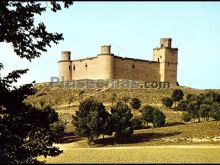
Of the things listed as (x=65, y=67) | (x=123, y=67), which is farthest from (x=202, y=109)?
(x=65, y=67)

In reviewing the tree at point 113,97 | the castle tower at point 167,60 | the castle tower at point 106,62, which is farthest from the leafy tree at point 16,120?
the castle tower at point 167,60

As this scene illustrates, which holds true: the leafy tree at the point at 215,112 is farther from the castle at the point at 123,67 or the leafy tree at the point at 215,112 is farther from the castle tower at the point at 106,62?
the castle at the point at 123,67

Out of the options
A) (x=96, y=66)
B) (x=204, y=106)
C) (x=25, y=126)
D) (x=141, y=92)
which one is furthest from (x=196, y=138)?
(x=96, y=66)

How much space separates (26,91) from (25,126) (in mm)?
818

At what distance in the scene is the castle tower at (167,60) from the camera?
111m

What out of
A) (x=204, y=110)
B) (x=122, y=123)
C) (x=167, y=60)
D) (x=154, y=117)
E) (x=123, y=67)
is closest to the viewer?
(x=122, y=123)

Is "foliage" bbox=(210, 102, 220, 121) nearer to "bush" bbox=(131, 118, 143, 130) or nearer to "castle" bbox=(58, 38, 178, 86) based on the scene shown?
"bush" bbox=(131, 118, 143, 130)

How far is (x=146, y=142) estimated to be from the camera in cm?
4694

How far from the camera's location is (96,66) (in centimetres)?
10556

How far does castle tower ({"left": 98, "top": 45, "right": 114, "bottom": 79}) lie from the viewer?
103625 millimetres

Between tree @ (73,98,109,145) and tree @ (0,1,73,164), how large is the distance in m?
38.0

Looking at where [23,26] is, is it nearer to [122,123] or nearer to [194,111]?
[122,123]

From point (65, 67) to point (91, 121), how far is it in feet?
196

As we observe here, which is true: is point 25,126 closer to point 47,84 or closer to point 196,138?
point 196,138
